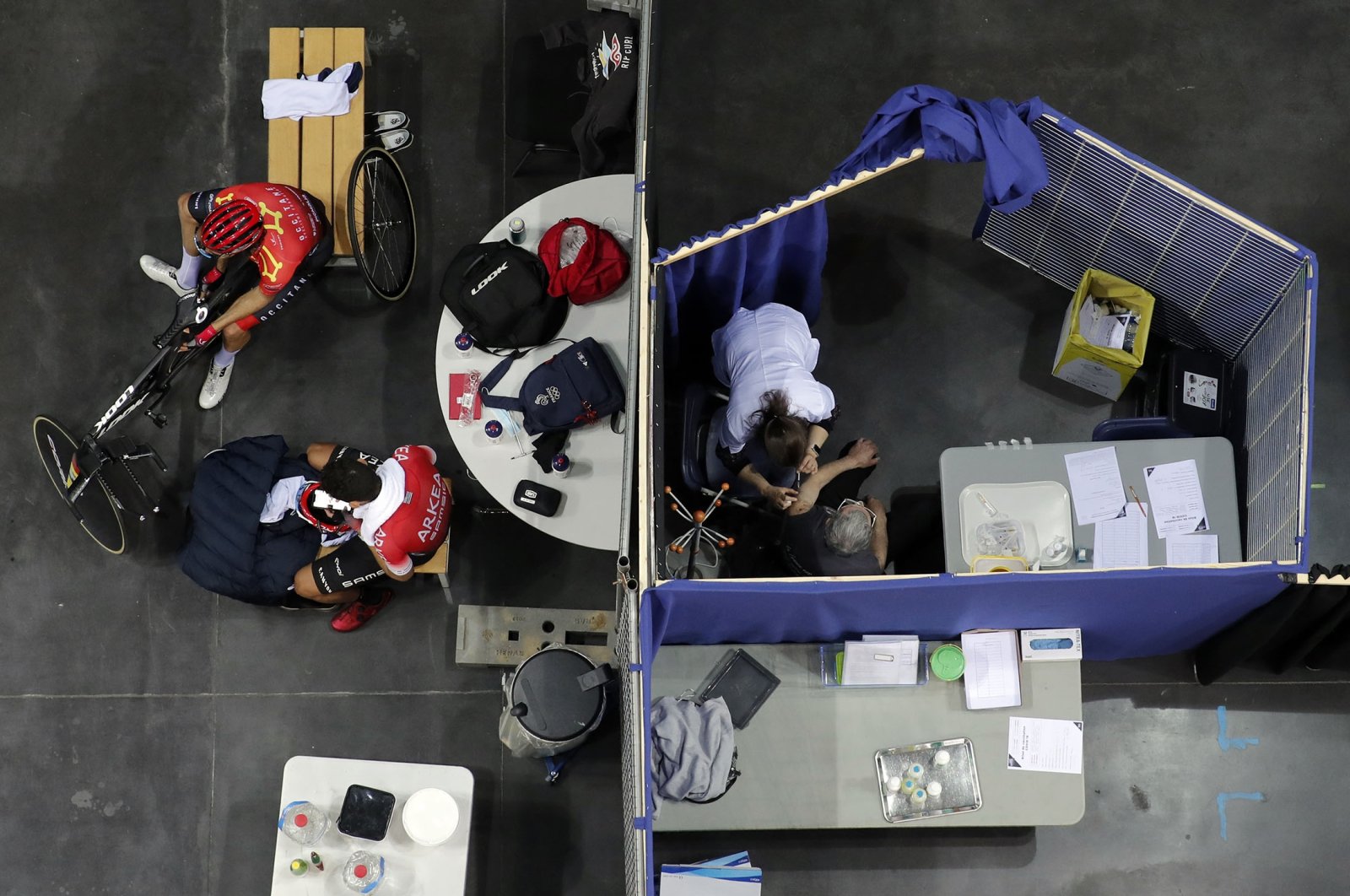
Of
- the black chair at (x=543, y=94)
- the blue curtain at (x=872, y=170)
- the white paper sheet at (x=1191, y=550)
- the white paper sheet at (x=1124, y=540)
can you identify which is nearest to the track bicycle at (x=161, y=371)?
the black chair at (x=543, y=94)

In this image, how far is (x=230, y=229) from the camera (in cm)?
400

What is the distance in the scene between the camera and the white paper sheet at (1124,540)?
3.66 metres

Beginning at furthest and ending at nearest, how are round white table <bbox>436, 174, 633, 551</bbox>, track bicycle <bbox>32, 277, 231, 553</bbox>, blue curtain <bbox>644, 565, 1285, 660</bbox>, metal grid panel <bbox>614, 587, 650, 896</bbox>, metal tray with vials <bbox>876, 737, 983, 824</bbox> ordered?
track bicycle <bbox>32, 277, 231, 553</bbox> → round white table <bbox>436, 174, 633, 551</bbox> → metal tray with vials <bbox>876, 737, 983, 824</bbox> → blue curtain <bbox>644, 565, 1285, 660</bbox> → metal grid panel <bbox>614, 587, 650, 896</bbox>

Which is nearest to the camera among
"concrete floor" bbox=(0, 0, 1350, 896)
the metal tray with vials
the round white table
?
the metal tray with vials

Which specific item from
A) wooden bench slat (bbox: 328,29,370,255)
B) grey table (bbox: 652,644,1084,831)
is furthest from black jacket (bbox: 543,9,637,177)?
grey table (bbox: 652,644,1084,831)

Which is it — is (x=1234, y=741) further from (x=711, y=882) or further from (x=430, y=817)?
(x=430, y=817)

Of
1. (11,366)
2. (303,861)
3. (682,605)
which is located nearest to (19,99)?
(11,366)

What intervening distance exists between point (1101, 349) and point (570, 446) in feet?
7.46

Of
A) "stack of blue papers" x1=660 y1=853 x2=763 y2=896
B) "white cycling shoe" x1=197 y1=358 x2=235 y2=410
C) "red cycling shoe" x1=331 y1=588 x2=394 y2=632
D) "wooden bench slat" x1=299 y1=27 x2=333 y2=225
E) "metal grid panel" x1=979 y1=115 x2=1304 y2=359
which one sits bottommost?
"stack of blue papers" x1=660 y1=853 x2=763 y2=896

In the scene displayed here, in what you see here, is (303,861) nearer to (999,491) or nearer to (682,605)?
(682,605)

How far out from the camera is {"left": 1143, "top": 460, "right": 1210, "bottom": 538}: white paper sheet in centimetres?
367

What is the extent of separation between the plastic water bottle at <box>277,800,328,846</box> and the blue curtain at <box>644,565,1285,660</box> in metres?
1.34

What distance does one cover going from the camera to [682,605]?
3125 mm

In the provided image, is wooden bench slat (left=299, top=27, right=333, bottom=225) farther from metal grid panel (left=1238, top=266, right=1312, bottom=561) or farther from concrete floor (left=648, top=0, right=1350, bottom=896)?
metal grid panel (left=1238, top=266, right=1312, bottom=561)
